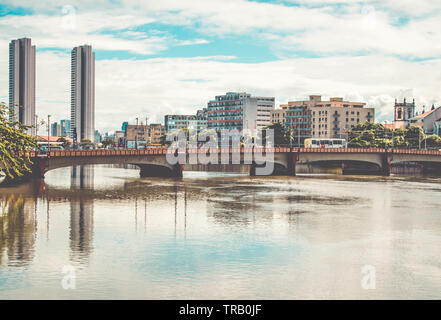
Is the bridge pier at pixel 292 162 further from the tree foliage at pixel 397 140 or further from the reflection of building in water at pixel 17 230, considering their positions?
the reflection of building in water at pixel 17 230

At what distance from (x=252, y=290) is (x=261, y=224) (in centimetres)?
2076

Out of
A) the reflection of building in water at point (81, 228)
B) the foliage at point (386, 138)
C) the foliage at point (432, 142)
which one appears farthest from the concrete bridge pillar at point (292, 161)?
the foliage at point (432, 142)

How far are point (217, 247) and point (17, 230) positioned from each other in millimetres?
16866

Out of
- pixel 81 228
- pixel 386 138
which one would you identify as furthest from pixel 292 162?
pixel 81 228

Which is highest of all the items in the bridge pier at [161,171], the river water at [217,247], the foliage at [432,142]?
the foliage at [432,142]

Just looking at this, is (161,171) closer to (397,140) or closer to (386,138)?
(386,138)

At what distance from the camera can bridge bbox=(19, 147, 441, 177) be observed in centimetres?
9294

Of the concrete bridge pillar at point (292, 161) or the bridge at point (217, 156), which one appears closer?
the bridge at point (217, 156)

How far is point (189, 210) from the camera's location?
5884cm

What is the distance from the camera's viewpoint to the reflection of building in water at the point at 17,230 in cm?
3550

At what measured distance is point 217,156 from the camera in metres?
110

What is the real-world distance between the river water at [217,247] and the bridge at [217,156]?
22.5m
